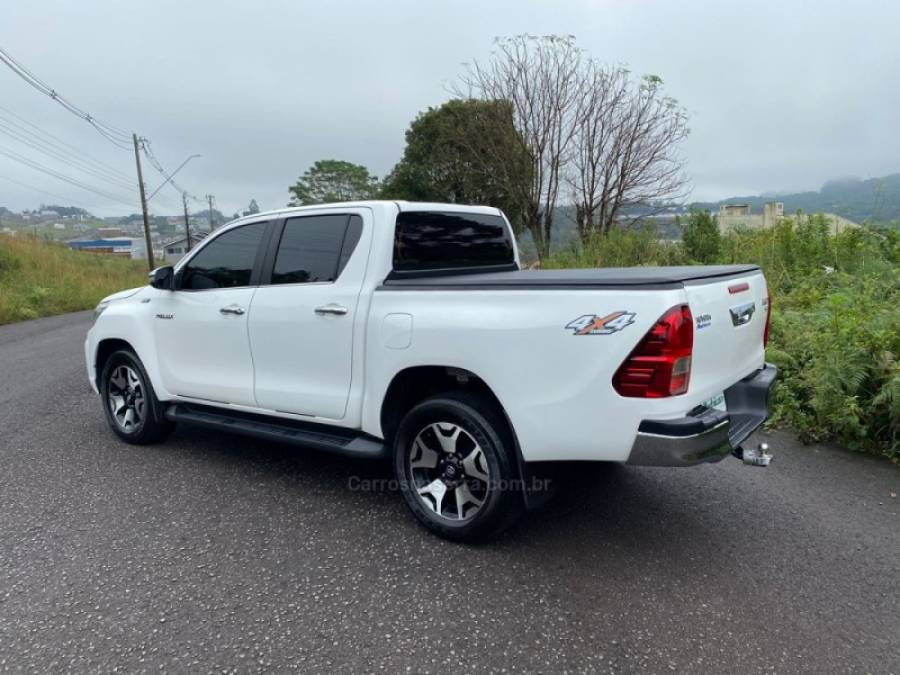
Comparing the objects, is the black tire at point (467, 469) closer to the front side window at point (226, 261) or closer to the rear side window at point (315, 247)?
the rear side window at point (315, 247)

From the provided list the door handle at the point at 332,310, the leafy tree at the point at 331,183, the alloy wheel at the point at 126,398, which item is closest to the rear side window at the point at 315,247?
the door handle at the point at 332,310

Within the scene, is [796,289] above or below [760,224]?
below

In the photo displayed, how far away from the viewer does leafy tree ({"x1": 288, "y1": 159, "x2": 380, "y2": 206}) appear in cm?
6175

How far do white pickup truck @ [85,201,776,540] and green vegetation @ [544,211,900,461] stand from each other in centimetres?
146

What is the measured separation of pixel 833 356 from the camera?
465 cm

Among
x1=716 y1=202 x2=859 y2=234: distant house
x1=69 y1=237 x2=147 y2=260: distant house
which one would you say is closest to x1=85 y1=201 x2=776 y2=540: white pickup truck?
x1=716 y1=202 x2=859 y2=234: distant house

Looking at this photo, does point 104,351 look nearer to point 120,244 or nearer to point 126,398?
point 126,398

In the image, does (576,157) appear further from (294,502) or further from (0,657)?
(0,657)

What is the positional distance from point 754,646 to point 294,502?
8.55ft

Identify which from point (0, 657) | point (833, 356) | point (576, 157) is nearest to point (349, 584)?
point (0, 657)

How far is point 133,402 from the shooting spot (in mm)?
4910

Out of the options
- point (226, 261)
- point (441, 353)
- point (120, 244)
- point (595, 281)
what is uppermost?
point (120, 244)

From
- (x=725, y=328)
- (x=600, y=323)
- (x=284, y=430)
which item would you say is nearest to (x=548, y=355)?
(x=600, y=323)

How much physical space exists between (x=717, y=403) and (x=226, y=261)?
3322mm
